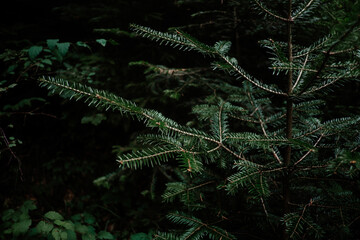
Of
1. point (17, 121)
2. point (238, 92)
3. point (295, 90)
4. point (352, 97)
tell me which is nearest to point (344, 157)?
point (295, 90)

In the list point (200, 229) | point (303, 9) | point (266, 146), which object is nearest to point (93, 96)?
point (266, 146)

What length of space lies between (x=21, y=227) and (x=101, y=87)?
1901mm

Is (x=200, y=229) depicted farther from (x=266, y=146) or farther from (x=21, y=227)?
(x=21, y=227)

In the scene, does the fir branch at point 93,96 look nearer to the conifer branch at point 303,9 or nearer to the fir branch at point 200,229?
the fir branch at point 200,229

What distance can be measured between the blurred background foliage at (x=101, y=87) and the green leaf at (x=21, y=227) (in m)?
0.34

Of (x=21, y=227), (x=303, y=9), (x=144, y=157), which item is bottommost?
(x=21, y=227)

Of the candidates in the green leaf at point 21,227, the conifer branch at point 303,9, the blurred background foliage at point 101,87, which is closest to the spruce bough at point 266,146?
the conifer branch at point 303,9

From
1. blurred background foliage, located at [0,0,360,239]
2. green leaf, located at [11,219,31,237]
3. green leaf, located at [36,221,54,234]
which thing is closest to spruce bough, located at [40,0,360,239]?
blurred background foliage, located at [0,0,360,239]

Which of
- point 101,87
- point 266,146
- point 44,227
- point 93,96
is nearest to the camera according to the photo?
point 93,96

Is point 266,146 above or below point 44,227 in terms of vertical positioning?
above

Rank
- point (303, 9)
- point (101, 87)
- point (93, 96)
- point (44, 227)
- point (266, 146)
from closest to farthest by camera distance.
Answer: point (93, 96) → point (266, 146) → point (303, 9) → point (44, 227) → point (101, 87)

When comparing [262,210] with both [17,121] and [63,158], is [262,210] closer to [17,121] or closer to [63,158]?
[63,158]

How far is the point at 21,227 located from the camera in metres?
1.91

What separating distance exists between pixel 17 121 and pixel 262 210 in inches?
170
